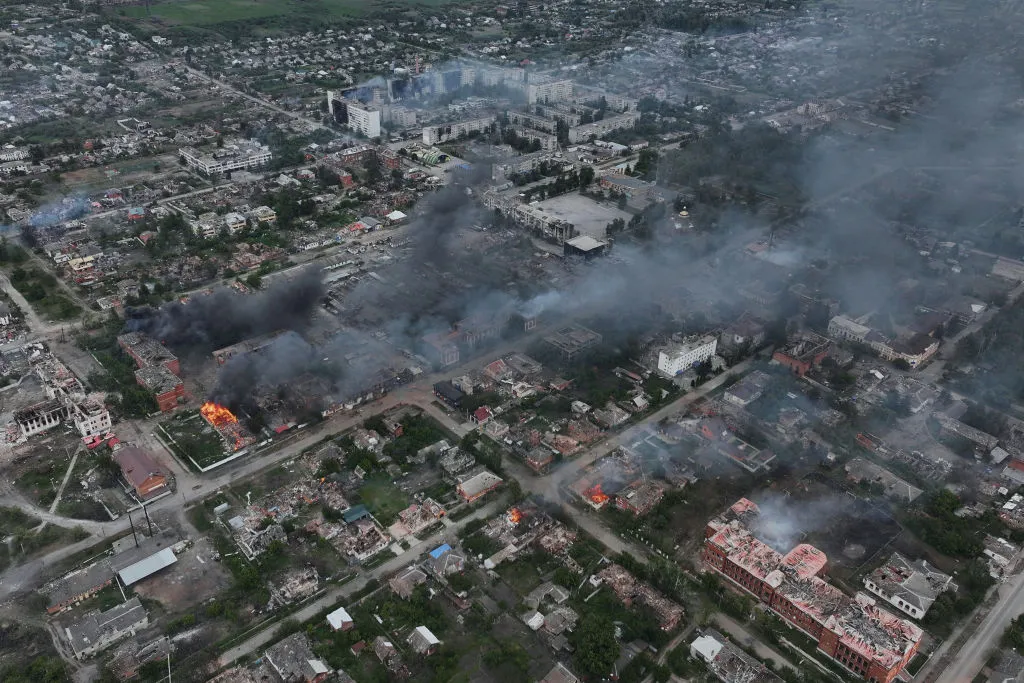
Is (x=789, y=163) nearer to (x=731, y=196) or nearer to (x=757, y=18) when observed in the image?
(x=731, y=196)

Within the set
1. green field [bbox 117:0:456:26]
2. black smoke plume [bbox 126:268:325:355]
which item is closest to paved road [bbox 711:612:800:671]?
black smoke plume [bbox 126:268:325:355]

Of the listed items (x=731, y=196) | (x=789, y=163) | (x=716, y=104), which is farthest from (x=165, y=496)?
(x=716, y=104)

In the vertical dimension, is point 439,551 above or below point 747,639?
below

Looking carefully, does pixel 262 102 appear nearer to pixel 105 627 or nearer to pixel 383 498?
pixel 383 498

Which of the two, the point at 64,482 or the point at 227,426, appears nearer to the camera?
the point at 64,482

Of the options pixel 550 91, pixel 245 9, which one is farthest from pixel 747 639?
pixel 245 9

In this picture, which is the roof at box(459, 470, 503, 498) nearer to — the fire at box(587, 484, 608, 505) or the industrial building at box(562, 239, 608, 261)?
the fire at box(587, 484, 608, 505)

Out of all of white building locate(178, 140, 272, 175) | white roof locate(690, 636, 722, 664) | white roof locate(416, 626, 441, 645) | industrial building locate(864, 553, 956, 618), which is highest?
industrial building locate(864, 553, 956, 618)
